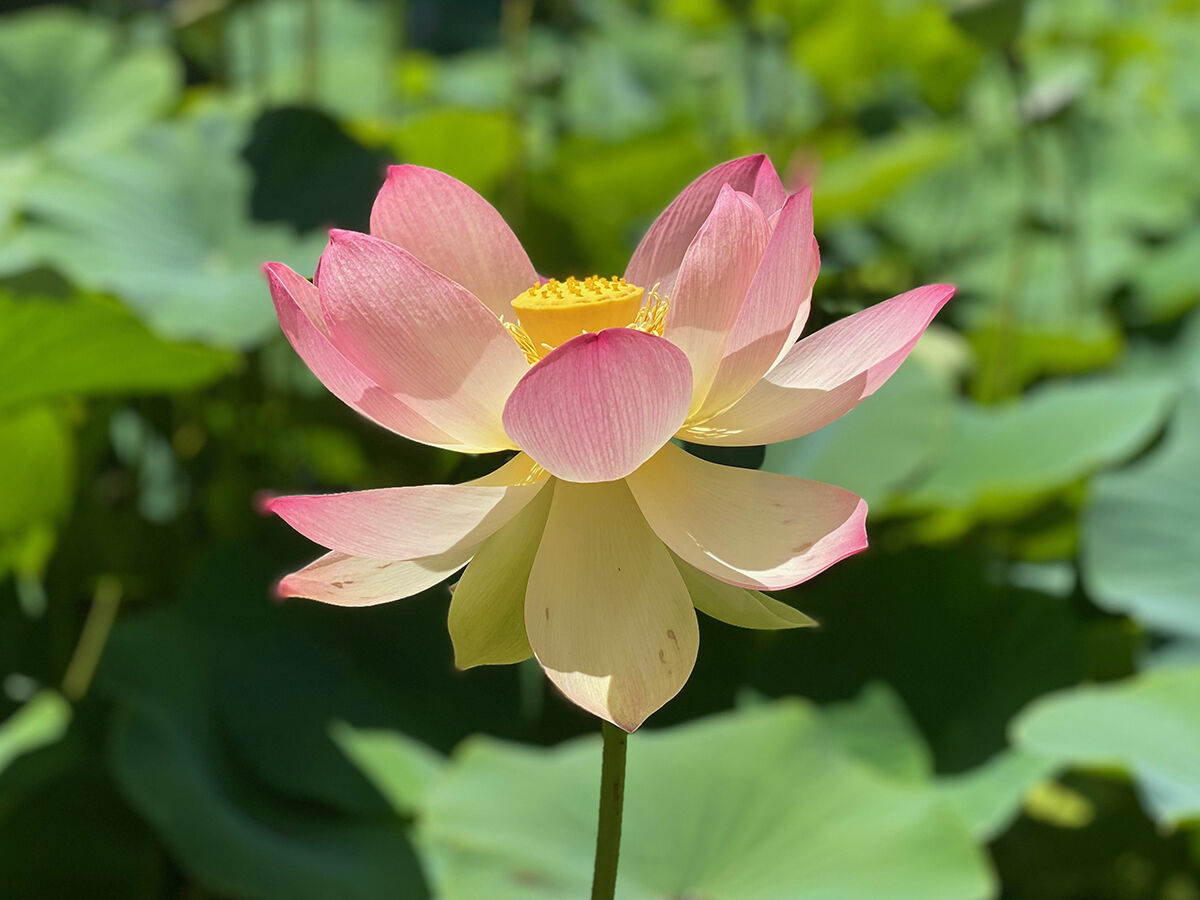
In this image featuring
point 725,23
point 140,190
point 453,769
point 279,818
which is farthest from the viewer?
point 725,23

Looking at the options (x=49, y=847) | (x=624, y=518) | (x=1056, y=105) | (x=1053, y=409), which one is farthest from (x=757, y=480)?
(x=1056, y=105)

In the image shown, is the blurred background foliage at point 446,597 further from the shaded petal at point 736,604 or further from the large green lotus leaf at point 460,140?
the shaded petal at point 736,604

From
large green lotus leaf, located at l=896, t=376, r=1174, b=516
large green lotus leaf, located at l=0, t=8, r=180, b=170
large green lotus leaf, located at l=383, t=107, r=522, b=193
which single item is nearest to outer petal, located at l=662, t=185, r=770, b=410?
large green lotus leaf, located at l=896, t=376, r=1174, b=516

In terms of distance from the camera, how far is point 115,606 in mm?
1246

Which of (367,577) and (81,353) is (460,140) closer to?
(81,353)

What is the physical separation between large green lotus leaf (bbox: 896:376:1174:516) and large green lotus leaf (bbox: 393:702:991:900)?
0.37 meters

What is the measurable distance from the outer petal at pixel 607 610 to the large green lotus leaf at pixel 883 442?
69cm

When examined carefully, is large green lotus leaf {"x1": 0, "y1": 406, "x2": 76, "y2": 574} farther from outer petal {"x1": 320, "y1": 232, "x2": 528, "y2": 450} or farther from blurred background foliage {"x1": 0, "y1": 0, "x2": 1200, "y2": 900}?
outer petal {"x1": 320, "y1": 232, "x2": 528, "y2": 450}

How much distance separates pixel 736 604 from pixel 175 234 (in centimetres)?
111

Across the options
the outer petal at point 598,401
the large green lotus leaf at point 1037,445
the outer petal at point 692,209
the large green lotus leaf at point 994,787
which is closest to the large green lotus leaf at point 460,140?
the large green lotus leaf at point 1037,445

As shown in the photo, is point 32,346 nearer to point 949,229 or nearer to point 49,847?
point 49,847

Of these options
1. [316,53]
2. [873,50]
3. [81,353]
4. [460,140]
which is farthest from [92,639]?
[873,50]

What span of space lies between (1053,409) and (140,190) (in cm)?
105

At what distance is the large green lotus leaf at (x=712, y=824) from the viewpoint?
0.73 m
